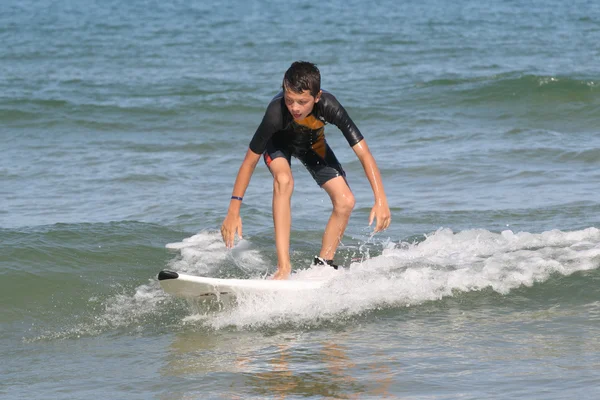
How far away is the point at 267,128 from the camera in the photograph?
20.5 ft

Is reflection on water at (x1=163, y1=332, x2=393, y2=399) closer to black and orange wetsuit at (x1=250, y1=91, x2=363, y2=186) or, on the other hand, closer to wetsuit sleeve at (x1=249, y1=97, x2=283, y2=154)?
wetsuit sleeve at (x1=249, y1=97, x2=283, y2=154)

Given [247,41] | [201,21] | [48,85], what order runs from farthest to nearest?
[201,21] → [247,41] → [48,85]

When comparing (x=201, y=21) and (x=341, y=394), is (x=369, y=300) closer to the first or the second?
(x=341, y=394)

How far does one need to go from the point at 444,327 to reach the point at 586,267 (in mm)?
1611

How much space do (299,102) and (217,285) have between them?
1293 millimetres

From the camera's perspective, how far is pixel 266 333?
571cm

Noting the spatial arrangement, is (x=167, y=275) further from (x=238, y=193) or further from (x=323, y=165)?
(x=323, y=165)

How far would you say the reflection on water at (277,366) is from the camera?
4.65 metres

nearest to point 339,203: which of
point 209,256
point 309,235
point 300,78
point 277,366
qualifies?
point 300,78

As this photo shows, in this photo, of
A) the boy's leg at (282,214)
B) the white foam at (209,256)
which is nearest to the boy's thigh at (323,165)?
the boy's leg at (282,214)

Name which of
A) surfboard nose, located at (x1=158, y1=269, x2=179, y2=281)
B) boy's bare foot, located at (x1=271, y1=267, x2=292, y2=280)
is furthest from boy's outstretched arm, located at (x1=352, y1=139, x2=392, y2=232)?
surfboard nose, located at (x1=158, y1=269, x2=179, y2=281)

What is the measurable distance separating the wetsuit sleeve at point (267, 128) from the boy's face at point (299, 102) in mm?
109

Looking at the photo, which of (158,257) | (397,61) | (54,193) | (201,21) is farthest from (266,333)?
(201,21)

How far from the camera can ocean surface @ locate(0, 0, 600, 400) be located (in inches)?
198
